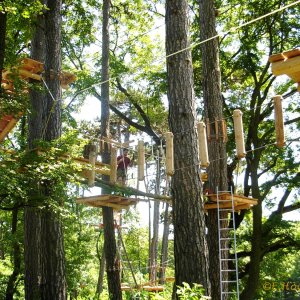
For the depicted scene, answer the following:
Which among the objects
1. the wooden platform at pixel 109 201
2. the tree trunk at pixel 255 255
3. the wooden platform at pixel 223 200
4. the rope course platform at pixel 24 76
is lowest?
the tree trunk at pixel 255 255

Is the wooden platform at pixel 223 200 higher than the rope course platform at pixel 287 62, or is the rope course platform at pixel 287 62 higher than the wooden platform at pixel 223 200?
the rope course platform at pixel 287 62

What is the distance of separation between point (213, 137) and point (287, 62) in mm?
4647

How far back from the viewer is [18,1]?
641 cm

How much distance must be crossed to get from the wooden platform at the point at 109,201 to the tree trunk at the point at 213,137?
6.07 ft

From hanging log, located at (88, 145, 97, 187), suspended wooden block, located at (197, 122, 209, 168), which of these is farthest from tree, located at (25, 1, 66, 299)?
suspended wooden block, located at (197, 122, 209, 168)

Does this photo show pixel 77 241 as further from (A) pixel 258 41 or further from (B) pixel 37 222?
(A) pixel 258 41

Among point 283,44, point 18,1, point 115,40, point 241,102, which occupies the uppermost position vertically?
point 115,40

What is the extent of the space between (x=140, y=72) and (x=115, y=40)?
1448 mm

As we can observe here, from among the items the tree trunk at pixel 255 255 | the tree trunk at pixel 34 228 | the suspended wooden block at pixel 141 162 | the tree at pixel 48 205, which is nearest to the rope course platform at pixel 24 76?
the tree at pixel 48 205

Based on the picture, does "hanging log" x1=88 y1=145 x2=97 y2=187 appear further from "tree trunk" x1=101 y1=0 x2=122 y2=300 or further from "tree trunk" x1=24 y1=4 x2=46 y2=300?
"tree trunk" x1=101 y1=0 x2=122 y2=300

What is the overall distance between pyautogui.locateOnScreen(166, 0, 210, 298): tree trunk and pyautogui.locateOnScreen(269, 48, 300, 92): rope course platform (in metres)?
2.40

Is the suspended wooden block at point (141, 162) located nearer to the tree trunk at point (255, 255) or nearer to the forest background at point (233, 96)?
the forest background at point (233, 96)

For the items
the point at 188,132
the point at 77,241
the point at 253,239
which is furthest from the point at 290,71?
the point at 77,241

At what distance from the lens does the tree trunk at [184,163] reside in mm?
6078
